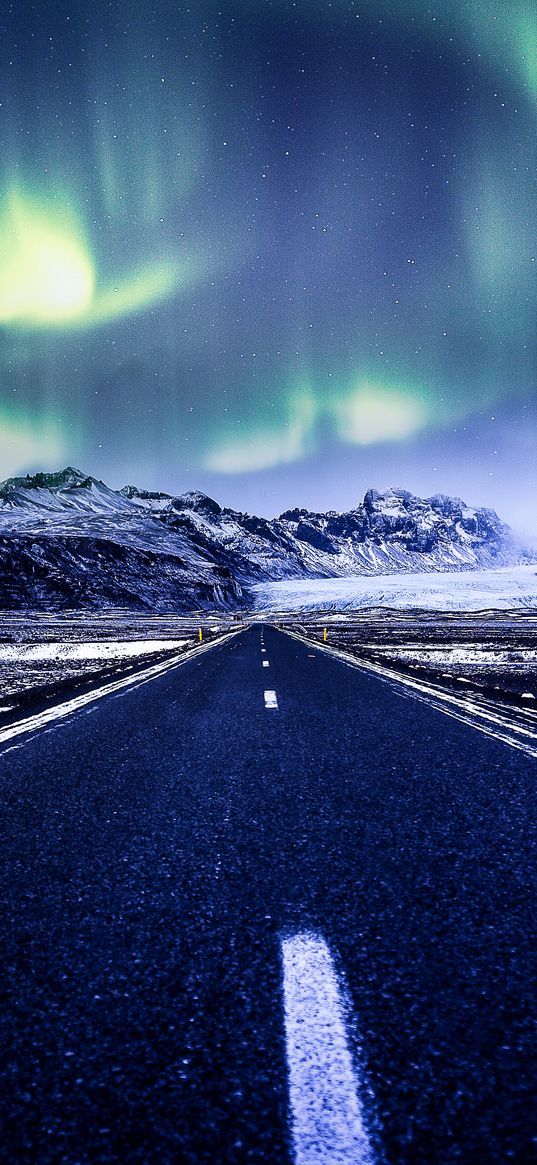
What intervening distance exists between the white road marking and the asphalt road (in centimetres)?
3

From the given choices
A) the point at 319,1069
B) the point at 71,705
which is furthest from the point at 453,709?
the point at 319,1069

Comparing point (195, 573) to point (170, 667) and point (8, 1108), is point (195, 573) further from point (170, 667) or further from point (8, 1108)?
point (8, 1108)

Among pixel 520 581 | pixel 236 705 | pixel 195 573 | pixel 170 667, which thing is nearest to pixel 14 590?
pixel 195 573

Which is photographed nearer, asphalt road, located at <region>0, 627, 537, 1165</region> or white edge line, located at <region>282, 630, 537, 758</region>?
asphalt road, located at <region>0, 627, 537, 1165</region>

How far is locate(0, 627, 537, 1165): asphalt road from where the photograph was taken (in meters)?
1.74

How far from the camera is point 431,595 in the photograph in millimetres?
110812

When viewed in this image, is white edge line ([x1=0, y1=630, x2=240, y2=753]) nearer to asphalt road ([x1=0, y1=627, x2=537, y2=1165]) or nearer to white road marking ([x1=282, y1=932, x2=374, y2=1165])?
asphalt road ([x1=0, y1=627, x2=537, y2=1165])

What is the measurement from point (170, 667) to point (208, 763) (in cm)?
1269

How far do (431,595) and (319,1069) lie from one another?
11230cm

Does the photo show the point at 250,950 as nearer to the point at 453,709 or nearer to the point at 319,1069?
the point at 319,1069

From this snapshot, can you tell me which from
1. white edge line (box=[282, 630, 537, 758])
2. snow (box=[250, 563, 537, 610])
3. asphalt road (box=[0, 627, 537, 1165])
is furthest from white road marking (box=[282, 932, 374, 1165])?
snow (box=[250, 563, 537, 610])

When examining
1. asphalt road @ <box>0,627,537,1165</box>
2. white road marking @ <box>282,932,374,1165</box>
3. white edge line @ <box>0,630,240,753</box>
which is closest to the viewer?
white road marking @ <box>282,932,374,1165</box>

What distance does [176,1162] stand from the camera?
1.61 meters

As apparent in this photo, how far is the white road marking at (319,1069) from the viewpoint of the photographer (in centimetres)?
164
